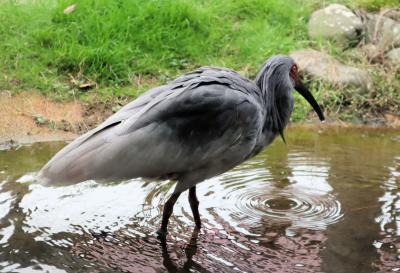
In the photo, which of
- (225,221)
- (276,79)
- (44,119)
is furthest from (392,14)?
(225,221)

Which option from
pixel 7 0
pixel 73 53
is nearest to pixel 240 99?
pixel 73 53

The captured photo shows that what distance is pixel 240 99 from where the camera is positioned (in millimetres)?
4504

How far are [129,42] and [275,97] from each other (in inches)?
141

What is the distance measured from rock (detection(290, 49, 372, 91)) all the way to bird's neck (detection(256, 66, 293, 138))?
2.97m

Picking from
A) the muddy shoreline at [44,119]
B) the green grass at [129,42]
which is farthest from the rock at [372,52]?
the muddy shoreline at [44,119]

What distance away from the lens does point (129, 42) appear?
813 centimetres

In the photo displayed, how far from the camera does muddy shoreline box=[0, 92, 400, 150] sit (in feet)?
21.9

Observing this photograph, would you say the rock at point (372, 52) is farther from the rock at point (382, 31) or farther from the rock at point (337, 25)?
the rock at point (337, 25)

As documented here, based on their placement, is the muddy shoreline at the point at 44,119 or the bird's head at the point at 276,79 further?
the muddy shoreline at the point at 44,119

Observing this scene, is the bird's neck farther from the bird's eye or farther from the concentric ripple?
the concentric ripple

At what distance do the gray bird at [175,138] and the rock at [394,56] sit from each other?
13.9 feet

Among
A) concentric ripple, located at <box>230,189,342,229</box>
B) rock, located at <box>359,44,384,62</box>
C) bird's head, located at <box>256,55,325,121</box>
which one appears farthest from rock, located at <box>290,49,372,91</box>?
bird's head, located at <box>256,55,325,121</box>

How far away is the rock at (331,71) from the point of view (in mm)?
7836

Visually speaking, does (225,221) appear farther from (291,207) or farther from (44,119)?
(44,119)
